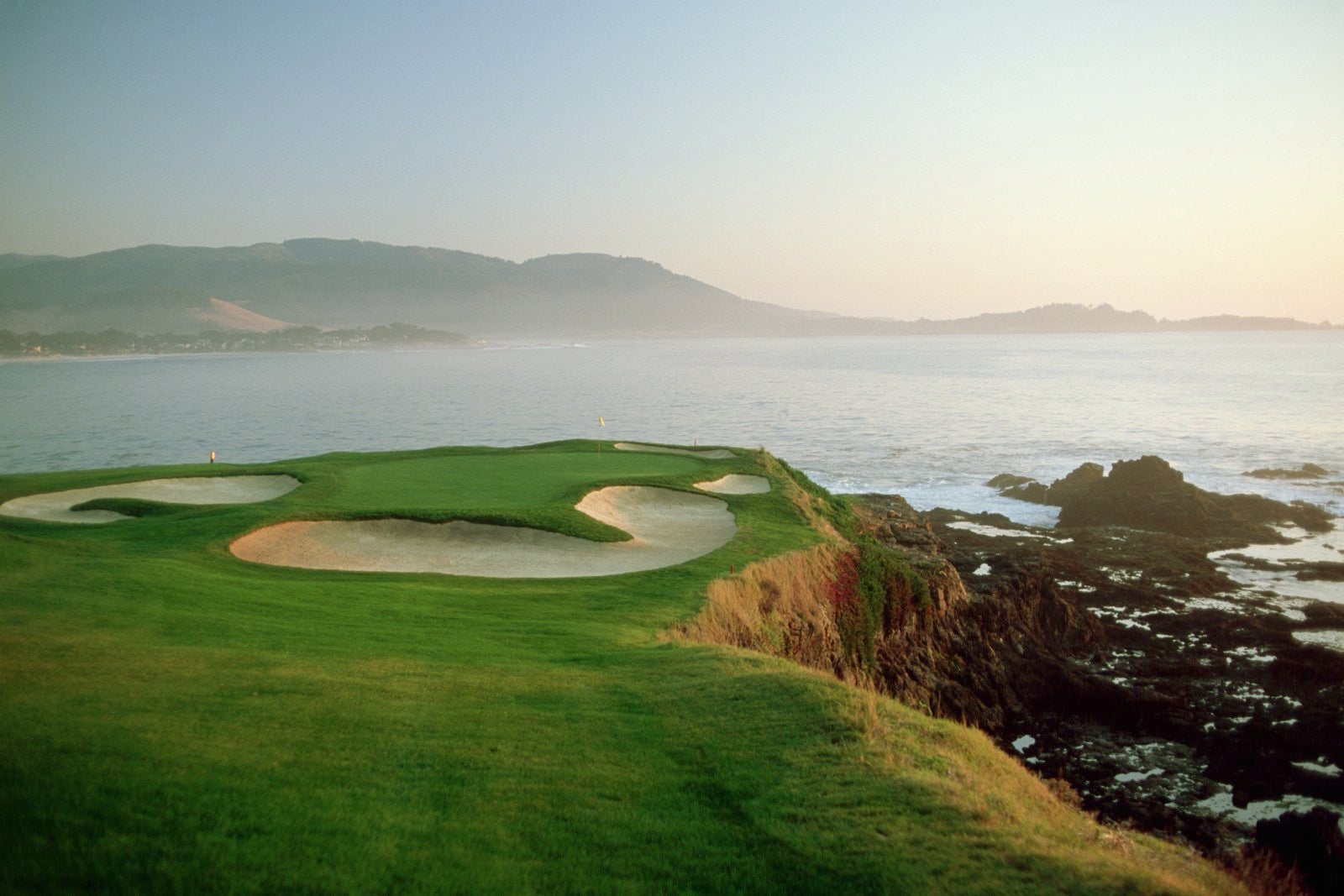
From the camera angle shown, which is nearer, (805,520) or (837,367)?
(805,520)

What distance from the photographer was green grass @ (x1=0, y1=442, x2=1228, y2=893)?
5.42 metres

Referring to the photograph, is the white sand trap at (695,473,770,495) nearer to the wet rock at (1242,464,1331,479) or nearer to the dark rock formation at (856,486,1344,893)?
the dark rock formation at (856,486,1344,893)

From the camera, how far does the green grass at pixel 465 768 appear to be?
17.8ft

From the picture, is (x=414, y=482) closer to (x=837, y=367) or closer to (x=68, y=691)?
(x=68, y=691)

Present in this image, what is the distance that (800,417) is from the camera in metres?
79.3

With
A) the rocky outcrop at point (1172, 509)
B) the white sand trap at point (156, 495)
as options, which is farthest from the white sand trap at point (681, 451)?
the rocky outcrop at point (1172, 509)

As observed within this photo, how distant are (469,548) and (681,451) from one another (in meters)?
15.5

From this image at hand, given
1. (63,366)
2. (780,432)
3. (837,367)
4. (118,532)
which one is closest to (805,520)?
(118,532)

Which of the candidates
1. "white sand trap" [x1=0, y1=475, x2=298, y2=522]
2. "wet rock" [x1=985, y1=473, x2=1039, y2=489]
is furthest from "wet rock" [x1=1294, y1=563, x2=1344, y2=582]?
"white sand trap" [x1=0, y1=475, x2=298, y2=522]

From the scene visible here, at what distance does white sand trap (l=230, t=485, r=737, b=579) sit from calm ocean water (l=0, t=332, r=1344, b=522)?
24916 millimetres

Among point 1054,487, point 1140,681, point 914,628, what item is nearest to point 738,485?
point 914,628

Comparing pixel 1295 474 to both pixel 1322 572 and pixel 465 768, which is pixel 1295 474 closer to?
pixel 1322 572

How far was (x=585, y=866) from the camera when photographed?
5617 millimetres

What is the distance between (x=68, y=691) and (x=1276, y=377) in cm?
14367
